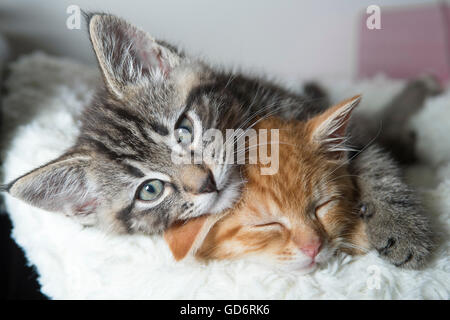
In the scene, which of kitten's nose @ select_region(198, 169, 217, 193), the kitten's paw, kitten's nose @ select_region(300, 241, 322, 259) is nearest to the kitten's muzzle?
kitten's nose @ select_region(198, 169, 217, 193)

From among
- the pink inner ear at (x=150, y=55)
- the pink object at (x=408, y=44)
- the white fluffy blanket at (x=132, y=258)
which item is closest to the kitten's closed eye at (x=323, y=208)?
the white fluffy blanket at (x=132, y=258)

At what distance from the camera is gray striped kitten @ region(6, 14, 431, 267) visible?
0.91 m

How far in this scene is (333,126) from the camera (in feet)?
3.24

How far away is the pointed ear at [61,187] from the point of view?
0.92 metres

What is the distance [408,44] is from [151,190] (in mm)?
1777

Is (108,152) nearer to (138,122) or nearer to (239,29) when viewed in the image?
(138,122)

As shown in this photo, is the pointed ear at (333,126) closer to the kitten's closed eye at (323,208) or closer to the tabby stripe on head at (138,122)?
the kitten's closed eye at (323,208)

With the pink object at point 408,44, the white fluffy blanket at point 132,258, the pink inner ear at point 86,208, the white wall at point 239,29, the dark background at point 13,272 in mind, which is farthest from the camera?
the pink object at point 408,44

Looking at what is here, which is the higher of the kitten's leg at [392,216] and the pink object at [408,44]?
the pink object at [408,44]

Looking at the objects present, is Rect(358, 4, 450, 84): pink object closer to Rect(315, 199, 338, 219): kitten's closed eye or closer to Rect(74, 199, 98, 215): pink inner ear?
Rect(315, 199, 338, 219): kitten's closed eye

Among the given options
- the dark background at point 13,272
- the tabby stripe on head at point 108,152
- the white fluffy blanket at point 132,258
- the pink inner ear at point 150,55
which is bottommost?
the dark background at point 13,272

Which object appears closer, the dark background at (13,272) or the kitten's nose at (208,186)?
the kitten's nose at (208,186)

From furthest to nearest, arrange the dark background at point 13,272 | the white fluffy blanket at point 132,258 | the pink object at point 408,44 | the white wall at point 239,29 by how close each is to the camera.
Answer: the pink object at point 408,44 < the white wall at point 239,29 < the dark background at point 13,272 < the white fluffy blanket at point 132,258
